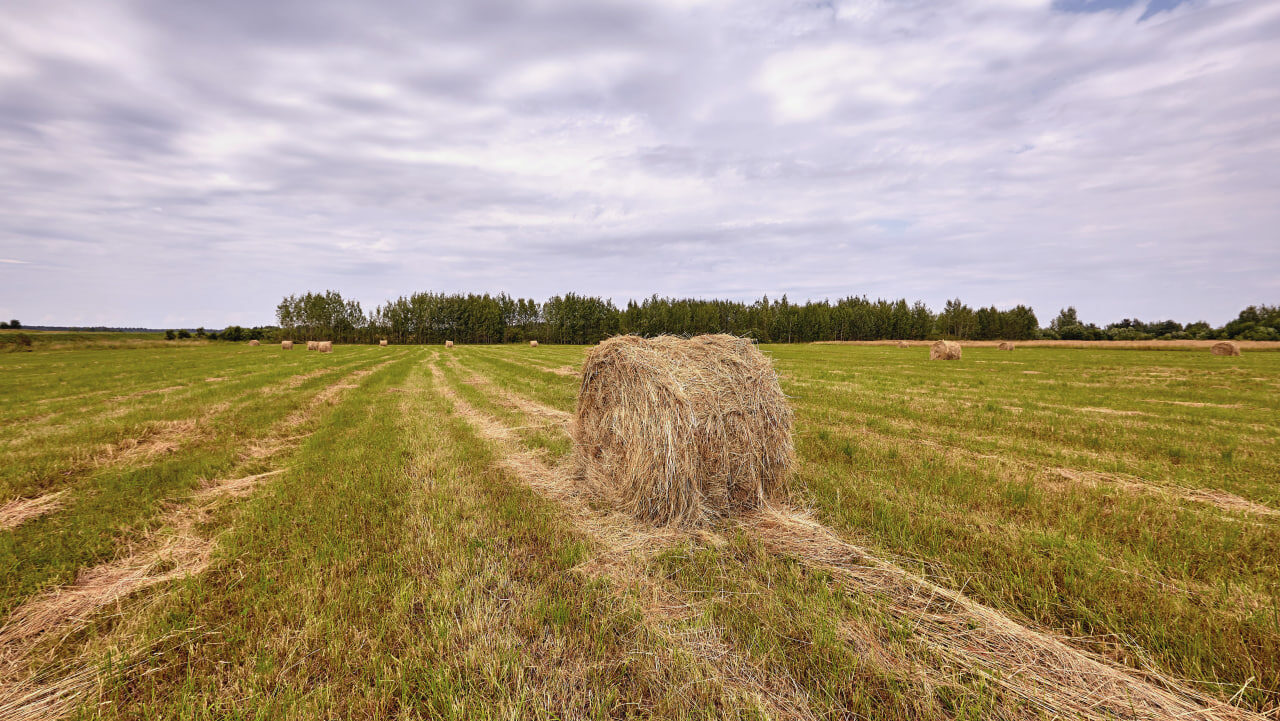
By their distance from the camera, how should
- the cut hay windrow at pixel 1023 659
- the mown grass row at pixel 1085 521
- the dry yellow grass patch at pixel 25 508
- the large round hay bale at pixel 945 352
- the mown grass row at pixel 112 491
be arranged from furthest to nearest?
the large round hay bale at pixel 945 352 → the dry yellow grass patch at pixel 25 508 → the mown grass row at pixel 112 491 → the mown grass row at pixel 1085 521 → the cut hay windrow at pixel 1023 659

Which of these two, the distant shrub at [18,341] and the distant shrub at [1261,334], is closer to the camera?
the distant shrub at [18,341]

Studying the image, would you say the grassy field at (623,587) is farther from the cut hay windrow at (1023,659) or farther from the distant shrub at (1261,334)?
the distant shrub at (1261,334)

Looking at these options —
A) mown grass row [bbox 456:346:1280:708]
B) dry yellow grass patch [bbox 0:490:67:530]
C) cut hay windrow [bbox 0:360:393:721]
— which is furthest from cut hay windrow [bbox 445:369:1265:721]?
dry yellow grass patch [bbox 0:490:67:530]

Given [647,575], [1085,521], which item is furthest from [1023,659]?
[1085,521]

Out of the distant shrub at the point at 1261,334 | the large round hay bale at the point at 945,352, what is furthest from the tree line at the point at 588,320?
the large round hay bale at the point at 945,352

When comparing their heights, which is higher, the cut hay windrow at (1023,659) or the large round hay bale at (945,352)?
the large round hay bale at (945,352)

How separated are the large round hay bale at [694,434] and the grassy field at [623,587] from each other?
43cm

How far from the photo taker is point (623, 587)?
12.8ft

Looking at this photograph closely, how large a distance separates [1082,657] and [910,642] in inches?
40.6

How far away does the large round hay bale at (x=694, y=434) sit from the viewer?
546 cm

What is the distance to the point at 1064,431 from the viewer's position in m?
9.44

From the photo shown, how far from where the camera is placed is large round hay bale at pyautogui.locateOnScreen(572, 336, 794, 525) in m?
5.46

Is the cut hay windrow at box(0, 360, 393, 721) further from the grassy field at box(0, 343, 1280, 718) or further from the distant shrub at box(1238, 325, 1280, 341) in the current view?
the distant shrub at box(1238, 325, 1280, 341)

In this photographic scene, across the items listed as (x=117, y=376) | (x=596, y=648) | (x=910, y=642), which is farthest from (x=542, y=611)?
(x=117, y=376)
